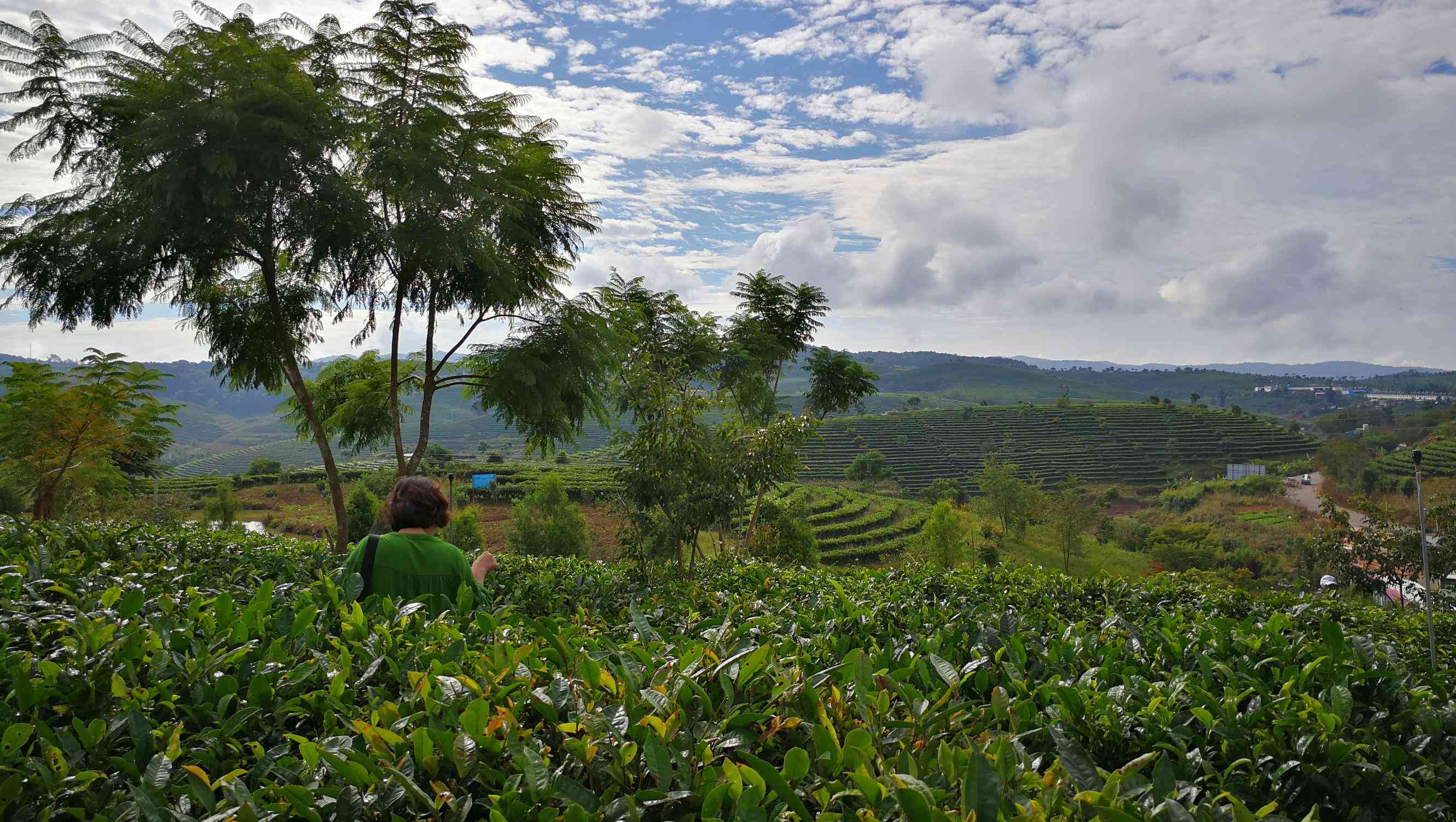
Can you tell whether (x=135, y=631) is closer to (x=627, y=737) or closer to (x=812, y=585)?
(x=627, y=737)

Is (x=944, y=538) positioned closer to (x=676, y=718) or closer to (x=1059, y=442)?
(x=676, y=718)

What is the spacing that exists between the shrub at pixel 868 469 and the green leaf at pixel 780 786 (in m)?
66.5

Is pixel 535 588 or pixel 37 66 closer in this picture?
pixel 535 588

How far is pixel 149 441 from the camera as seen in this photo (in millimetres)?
11336

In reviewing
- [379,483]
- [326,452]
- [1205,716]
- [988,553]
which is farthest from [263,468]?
[1205,716]

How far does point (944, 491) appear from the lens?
58.5 m

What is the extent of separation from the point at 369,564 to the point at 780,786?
7.72 ft

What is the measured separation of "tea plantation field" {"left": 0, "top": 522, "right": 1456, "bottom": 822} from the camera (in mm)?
1221

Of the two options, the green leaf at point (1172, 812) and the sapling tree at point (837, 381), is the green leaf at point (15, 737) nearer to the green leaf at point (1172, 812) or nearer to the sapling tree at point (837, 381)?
the green leaf at point (1172, 812)

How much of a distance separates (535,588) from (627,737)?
2.90 metres

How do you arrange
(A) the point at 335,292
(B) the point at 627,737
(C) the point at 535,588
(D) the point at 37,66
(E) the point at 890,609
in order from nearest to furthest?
(B) the point at 627,737 < (E) the point at 890,609 < (C) the point at 535,588 < (D) the point at 37,66 < (A) the point at 335,292

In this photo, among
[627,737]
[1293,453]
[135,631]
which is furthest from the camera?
[1293,453]

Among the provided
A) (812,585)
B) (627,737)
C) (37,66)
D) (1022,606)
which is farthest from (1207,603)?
(37,66)

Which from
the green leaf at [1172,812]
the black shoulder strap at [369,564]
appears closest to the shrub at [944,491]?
the black shoulder strap at [369,564]
